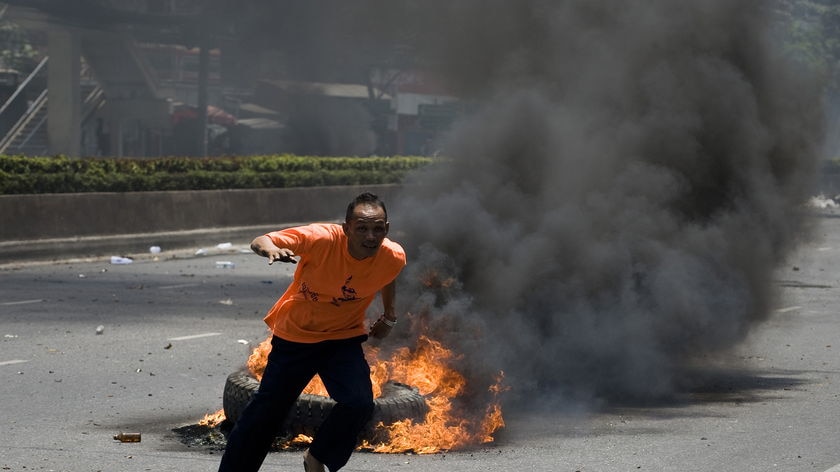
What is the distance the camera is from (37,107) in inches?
1617

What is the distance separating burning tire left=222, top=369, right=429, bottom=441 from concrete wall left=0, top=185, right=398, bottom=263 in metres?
10.2

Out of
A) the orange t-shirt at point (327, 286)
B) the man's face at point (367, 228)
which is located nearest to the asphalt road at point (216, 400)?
the orange t-shirt at point (327, 286)

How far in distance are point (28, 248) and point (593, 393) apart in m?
10.7

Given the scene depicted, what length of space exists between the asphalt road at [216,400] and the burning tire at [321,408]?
157 mm

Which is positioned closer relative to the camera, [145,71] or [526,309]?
[526,309]

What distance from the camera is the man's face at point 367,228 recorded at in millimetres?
4949

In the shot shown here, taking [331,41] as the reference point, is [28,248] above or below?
below

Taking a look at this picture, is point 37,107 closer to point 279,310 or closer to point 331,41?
point 331,41

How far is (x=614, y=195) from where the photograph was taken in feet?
30.2

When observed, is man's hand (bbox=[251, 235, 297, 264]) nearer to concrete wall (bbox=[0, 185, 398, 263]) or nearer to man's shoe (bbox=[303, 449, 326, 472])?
man's shoe (bbox=[303, 449, 326, 472])

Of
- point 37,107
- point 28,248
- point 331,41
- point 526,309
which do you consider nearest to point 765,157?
point 526,309

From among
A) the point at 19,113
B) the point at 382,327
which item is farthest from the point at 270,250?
the point at 19,113

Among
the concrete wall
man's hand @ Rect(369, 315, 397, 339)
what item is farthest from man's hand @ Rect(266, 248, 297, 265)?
the concrete wall

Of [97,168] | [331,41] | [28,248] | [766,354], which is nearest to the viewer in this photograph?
[766,354]
